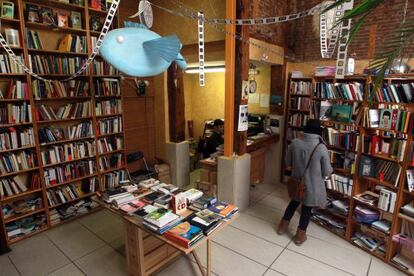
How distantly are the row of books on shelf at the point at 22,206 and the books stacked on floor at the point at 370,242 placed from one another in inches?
168

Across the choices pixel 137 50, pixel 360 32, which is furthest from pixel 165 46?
pixel 360 32

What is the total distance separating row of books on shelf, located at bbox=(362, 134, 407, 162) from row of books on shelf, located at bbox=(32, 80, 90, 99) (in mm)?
3934

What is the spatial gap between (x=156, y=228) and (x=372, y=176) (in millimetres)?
2659

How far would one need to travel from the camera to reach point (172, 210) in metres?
2.35

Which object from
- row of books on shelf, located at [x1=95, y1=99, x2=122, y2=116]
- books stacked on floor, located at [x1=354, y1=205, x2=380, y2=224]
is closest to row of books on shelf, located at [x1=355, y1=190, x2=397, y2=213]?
books stacked on floor, located at [x1=354, y1=205, x2=380, y2=224]

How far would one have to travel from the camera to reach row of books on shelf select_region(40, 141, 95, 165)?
11.4ft

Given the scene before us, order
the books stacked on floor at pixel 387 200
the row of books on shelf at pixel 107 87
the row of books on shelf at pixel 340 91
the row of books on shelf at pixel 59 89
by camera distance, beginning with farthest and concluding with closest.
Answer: the row of books on shelf at pixel 107 87 → the row of books on shelf at pixel 59 89 → the row of books on shelf at pixel 340 91 → the books stacked on floor at pixel 387 200

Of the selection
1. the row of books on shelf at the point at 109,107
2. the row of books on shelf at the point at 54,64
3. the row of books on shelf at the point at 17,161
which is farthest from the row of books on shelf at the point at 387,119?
the row of books on shelf at the point at 17,161

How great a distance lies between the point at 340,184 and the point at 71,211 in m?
3.89

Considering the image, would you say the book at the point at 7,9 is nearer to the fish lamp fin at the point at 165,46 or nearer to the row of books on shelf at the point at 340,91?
the fish lamp fin at the point at 165,46

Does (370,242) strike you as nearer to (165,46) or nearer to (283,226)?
(283,226)

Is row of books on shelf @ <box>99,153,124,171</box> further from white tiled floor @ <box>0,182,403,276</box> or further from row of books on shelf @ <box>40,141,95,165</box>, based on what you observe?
white tiled floor @ <box>0,182,403,276</box>

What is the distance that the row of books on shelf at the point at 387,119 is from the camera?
8.76 ft

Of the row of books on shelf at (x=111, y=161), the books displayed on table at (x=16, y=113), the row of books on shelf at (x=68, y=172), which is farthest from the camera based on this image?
the row of books on shelf at (x=111, y=161)
